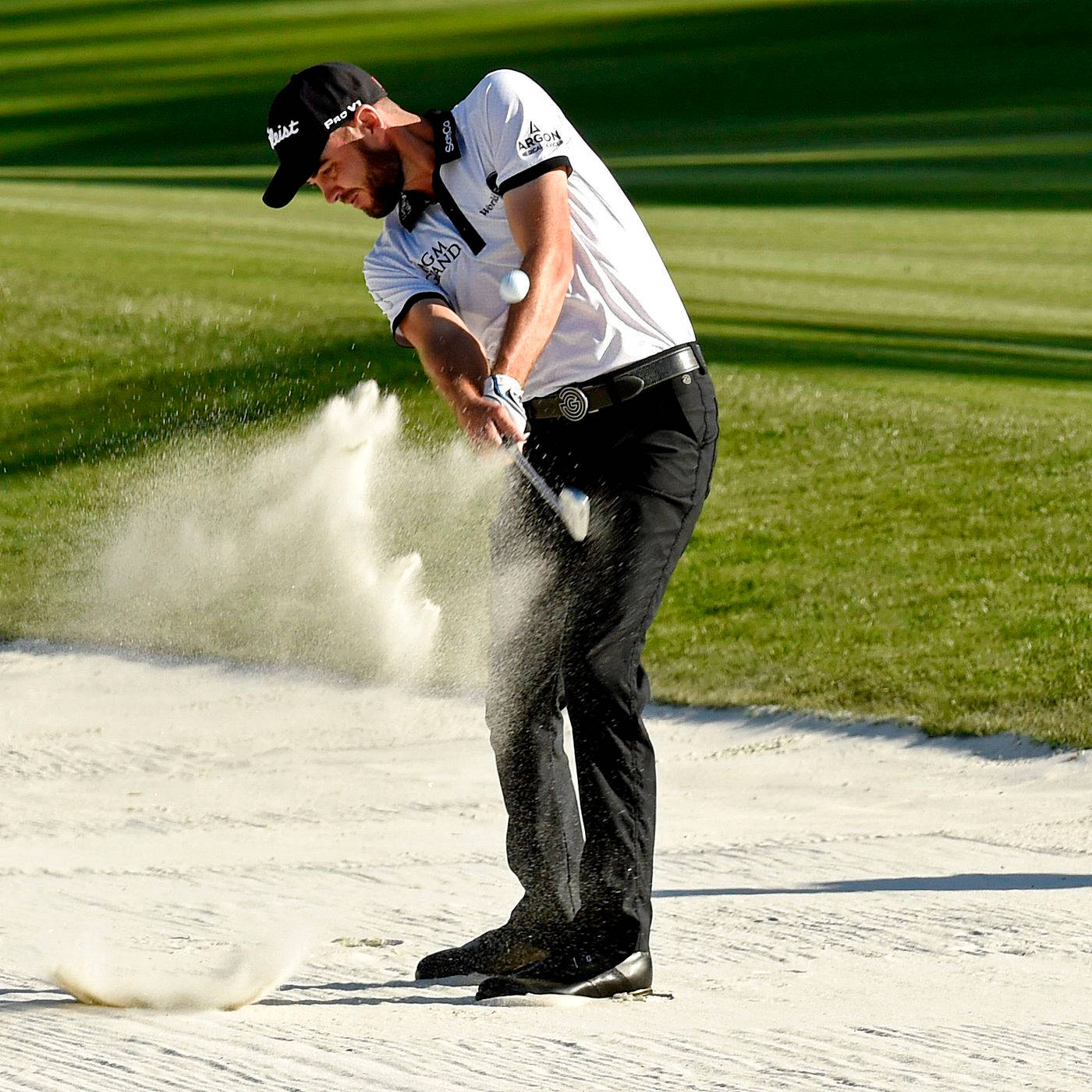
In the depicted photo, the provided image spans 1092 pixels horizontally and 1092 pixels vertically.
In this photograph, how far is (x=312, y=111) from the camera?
3.93m

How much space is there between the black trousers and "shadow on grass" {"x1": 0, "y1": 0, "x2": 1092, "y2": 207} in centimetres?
1911

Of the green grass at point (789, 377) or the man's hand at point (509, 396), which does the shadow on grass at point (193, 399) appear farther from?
the man's hand at point (509, 396)

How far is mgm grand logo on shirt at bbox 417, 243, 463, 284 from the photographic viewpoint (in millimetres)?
4043

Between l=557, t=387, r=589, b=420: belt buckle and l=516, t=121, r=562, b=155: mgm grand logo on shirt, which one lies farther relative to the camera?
l=557, t=387, r=589, b=420: belt buckle

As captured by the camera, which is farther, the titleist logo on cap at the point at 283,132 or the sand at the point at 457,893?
the titleist logo on cap at the point at 283,132

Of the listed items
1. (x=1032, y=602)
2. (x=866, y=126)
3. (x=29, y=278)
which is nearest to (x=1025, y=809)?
(x=1032, y=602)

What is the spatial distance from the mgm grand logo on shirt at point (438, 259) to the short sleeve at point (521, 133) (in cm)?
20

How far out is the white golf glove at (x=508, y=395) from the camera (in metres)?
3.77

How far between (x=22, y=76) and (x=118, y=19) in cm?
758

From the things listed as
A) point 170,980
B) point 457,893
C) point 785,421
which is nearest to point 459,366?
point 170,980

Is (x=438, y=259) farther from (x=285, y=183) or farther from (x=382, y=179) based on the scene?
(x=285, y=183)

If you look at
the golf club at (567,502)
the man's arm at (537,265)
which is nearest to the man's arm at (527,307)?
the man's arm at (537,265)

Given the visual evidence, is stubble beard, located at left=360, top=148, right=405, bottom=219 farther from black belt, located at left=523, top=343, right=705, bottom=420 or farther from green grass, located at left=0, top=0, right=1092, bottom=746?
green grass, located at left=0, top=0, right=1092, bottom=746

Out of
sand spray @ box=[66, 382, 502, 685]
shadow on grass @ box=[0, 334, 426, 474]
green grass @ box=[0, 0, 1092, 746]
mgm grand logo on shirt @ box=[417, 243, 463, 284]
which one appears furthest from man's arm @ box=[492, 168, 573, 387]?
shadow on grass @ box=[0, 334, 426, 474]
